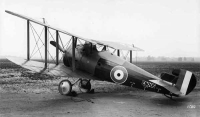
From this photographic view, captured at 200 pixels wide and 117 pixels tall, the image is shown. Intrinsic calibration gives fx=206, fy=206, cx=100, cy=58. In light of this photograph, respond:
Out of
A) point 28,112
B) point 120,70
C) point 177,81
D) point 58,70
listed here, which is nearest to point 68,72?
point 58,70

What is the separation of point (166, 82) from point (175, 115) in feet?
5.85

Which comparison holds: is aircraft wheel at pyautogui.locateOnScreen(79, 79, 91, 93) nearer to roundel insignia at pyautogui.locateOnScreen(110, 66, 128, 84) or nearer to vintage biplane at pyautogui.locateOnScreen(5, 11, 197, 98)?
vintage biplane at pyautogui.locateOnScreen(5, 11, 197, 98)

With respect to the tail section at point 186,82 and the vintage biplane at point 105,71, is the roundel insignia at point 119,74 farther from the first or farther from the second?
the tail section at point 186,82

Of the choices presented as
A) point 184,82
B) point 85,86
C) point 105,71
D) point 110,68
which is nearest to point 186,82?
point 184,82

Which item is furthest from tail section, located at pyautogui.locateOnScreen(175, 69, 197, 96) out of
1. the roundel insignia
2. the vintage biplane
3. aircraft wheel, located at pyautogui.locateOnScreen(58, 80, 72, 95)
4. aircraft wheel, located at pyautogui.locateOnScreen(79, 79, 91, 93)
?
aircraft wheel, located at pyautogui.locateOnScreen(79, 79, 91, 93)

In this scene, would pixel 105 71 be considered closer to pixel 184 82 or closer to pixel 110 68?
pixel 110 68

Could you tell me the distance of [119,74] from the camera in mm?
8633

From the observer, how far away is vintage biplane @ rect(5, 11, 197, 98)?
7477 millimetres

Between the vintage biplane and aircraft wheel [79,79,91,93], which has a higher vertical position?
the vintage biplane

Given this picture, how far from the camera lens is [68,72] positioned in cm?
921

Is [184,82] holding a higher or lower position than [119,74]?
lower

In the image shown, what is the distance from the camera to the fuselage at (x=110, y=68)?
8.09 m

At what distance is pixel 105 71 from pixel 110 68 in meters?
0.27

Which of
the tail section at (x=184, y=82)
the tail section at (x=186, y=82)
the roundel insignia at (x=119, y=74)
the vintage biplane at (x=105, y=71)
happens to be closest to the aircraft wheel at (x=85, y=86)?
the vintage biplane at (x=105, y=71)
